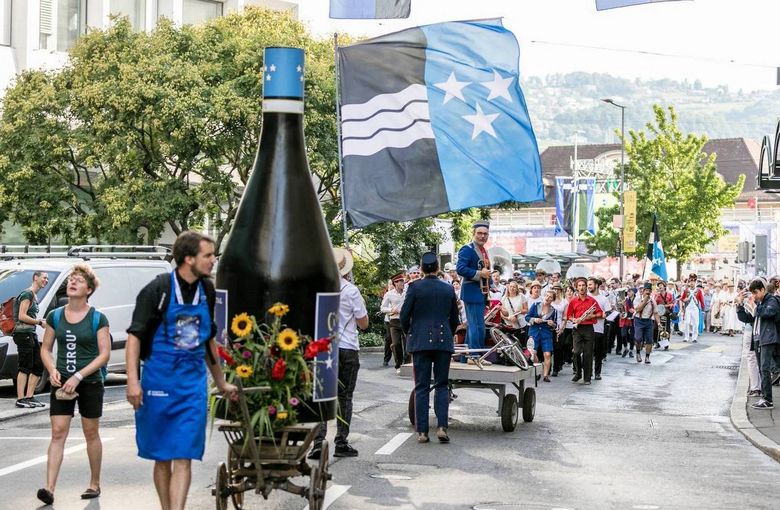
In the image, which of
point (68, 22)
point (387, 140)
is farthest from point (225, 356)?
point (68, 22)

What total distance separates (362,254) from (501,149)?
2550 cm

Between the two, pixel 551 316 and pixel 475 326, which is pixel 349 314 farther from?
pixel 551 316

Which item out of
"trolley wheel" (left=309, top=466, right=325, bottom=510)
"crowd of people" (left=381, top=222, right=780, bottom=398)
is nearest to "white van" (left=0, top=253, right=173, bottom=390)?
"crowd of people" (left=381, top=222, right=780, bottom=398)

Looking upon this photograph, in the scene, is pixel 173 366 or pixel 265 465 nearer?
pixel 173 366

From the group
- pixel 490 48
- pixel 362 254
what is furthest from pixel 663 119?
pixel 490 48

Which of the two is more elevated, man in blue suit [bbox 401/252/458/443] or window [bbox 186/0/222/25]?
window [bbox 186/0/222/25]

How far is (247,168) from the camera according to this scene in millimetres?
30953

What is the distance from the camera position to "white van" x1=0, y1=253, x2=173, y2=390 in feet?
59.6

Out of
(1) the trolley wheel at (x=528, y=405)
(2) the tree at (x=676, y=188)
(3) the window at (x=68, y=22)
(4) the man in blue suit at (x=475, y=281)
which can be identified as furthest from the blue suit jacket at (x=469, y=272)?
(2) the tree at (x=676, y=188)

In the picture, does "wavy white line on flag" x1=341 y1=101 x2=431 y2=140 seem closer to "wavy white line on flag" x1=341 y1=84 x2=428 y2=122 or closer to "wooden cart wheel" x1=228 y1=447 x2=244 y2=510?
"wavy white line on flag" x1=341 y1=84 x2=428 y2=122

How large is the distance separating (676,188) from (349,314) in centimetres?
5499

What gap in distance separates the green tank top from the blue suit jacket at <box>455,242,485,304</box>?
5.64 meters

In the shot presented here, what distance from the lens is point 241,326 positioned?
7.89 m

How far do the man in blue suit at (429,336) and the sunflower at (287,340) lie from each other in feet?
15.0
